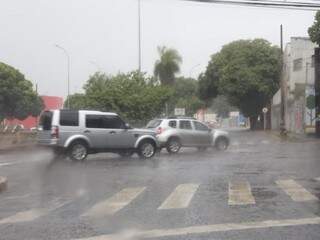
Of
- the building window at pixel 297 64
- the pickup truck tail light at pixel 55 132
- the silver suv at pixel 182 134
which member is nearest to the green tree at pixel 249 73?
the building window at pixel 297 64

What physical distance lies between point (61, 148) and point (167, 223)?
47.0 feet


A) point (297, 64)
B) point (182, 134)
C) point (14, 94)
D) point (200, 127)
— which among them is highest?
point (297, 64)

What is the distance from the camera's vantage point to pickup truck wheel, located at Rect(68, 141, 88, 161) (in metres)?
24.3

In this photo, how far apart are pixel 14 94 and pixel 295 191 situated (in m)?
58.7

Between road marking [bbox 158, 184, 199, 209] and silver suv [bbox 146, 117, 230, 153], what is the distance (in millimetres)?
13704

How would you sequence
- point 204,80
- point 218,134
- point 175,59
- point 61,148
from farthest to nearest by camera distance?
point 204,80 < point 175,59 < point 218,134 < point 61,148

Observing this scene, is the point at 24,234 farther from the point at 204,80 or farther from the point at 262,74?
the point at 204,80

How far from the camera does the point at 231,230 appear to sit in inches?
377

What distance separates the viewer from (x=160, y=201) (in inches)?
510

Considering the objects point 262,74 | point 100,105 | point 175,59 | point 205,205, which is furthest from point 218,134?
point 262,74

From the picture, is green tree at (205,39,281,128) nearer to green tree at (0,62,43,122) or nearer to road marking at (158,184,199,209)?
green tree at (0,62,43,122)

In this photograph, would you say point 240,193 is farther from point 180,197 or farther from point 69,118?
point 69,118

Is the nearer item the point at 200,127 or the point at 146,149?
the point at 146,149

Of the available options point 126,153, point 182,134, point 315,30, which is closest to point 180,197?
point 126,153
